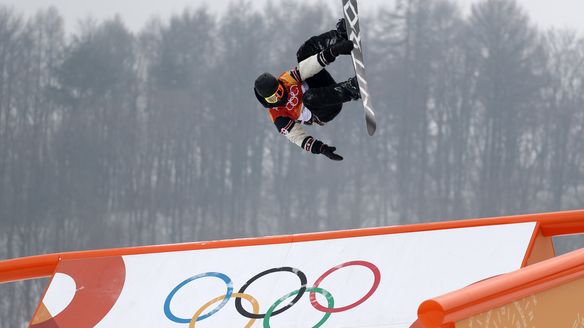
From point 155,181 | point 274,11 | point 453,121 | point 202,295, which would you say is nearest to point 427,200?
point 453,121

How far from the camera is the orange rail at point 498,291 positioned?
3508 millimetres

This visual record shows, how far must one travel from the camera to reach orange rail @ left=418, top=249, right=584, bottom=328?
11.5 ft

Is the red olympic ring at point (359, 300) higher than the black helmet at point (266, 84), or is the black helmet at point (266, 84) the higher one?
the black helmet at point (266, 84)

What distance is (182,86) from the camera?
61.9 m

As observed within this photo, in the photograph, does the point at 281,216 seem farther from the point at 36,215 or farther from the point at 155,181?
the point at 36,215

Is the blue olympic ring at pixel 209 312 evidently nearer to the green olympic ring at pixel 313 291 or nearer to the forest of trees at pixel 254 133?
the green olympic ring at pixel 313 291

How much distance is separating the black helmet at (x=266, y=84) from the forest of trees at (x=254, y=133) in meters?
43.0

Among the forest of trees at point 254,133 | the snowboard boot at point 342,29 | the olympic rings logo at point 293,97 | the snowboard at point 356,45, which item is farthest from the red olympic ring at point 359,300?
the forest of trees at point 254,133

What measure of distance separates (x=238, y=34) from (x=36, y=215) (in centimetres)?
2063

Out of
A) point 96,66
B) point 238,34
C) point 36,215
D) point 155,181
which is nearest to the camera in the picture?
point 36,215

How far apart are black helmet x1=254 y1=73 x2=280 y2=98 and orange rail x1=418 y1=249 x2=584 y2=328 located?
10.2 feet

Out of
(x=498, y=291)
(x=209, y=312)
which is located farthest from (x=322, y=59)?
(x=498, y=291)

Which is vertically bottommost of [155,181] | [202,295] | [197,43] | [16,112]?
[202,295]

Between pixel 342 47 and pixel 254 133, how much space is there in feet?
162
